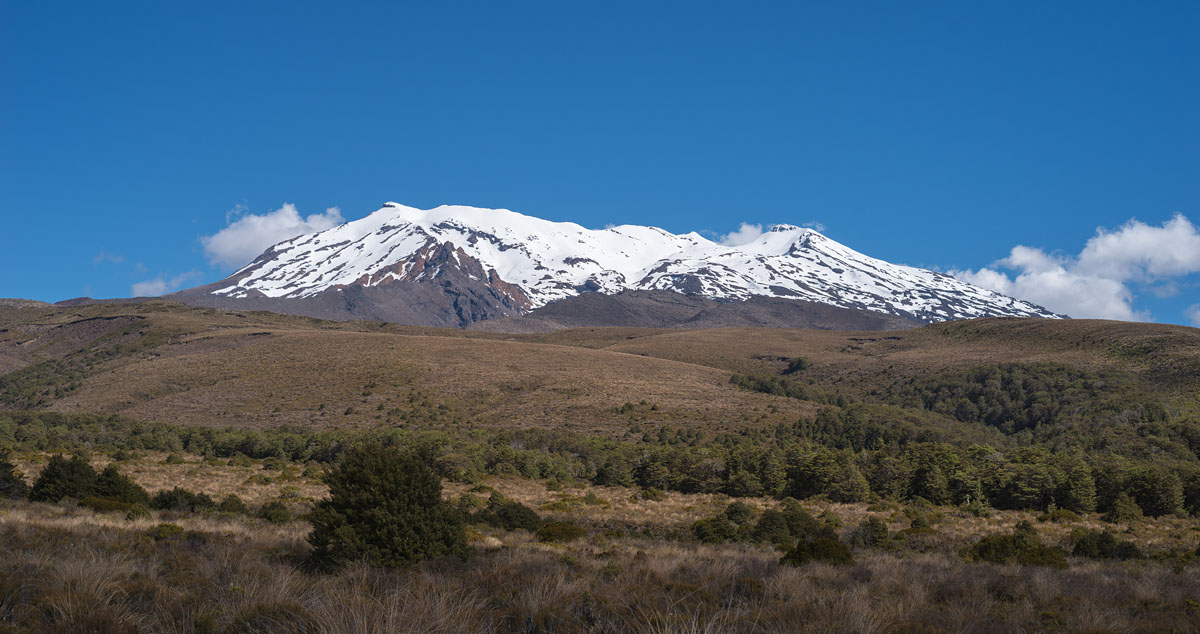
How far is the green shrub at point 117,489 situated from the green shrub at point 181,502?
38cm

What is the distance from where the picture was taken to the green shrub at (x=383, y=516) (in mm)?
12242

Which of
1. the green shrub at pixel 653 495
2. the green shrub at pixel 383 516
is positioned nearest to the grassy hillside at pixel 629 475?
the green shrub at pixel 653 495

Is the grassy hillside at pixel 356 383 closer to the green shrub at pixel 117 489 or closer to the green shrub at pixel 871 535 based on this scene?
the green shrub at pixel 871 535

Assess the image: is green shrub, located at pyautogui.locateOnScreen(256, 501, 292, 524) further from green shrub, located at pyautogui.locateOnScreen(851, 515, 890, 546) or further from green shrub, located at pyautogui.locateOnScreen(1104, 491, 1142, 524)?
green shrub, located at pyautogui.locateOnScreen(1104, 491, 1142, 524)

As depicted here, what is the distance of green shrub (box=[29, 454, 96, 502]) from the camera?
2411 centimetres

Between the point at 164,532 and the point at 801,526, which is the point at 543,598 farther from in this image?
the point at 801,526

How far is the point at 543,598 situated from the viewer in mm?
7234

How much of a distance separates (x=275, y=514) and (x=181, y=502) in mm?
3424

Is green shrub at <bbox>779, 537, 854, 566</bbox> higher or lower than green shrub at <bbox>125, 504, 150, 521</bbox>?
higher

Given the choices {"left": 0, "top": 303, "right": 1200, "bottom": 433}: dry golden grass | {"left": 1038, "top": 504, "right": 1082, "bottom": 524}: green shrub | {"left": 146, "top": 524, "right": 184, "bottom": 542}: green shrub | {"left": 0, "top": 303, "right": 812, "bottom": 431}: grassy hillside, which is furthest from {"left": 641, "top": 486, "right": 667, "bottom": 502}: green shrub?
{"left": 0, "top": 303, "right": 812, "bottom": 431}: grassy hillside

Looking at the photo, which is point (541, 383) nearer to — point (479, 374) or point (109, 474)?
point (479, 374)

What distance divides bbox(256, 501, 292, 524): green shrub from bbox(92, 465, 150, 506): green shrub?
3.61 meters

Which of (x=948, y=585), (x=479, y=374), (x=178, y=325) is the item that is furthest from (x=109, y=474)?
(x=178, y=325)

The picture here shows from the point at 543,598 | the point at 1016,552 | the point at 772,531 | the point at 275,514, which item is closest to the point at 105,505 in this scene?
the point at 275,514
